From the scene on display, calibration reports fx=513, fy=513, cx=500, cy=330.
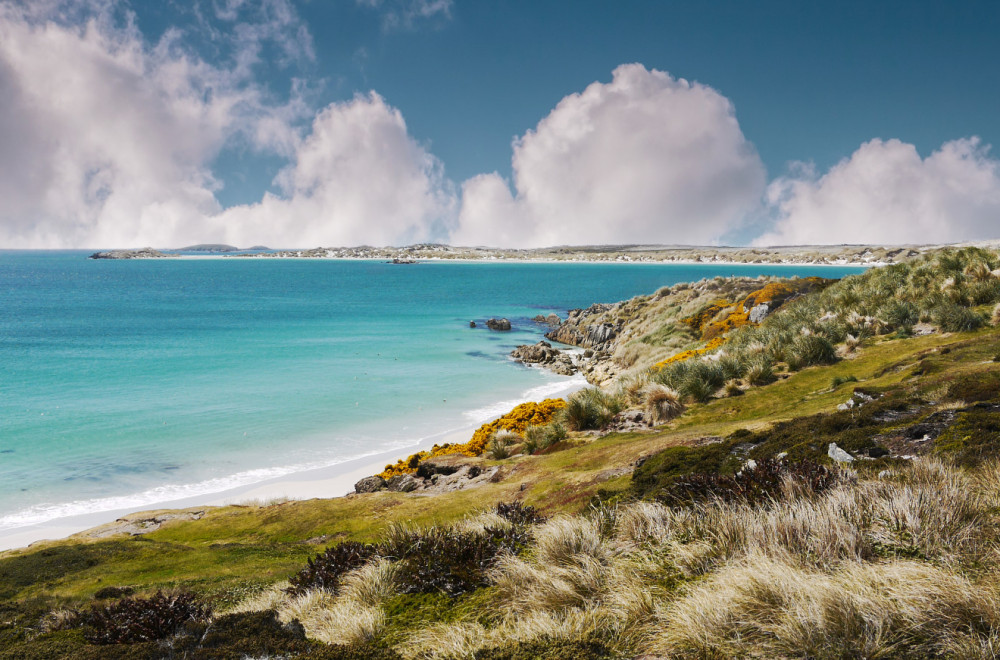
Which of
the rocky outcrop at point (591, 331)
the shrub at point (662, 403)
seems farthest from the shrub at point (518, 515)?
the rocky outcrop at point (591, 331)

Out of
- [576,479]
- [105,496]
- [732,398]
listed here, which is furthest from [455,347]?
[576,479]

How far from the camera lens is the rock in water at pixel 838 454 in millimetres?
5887

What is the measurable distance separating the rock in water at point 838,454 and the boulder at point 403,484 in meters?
9.15

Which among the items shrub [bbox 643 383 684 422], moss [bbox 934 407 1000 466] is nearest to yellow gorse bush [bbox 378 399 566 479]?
shrub [bbox 643 383 684 422]

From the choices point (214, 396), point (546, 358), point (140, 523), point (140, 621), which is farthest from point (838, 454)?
point (546, 358)

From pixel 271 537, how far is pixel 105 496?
11.0 m

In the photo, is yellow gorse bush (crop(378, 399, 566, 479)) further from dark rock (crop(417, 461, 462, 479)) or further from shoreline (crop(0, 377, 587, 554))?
dark rock (crop(417, 461, 462, 479))

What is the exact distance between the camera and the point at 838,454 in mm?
6070

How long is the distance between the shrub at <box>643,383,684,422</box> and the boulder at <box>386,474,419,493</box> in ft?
20.3

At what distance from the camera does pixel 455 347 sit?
42812 mm

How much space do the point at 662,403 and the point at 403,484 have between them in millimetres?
6822

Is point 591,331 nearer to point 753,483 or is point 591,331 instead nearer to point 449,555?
point 753,483

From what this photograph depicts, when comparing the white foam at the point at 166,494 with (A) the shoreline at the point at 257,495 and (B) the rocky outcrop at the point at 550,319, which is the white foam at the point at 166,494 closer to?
(A) the shoreline at the point at 257,495

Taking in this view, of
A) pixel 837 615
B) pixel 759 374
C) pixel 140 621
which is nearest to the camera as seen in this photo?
pixel 837 615
